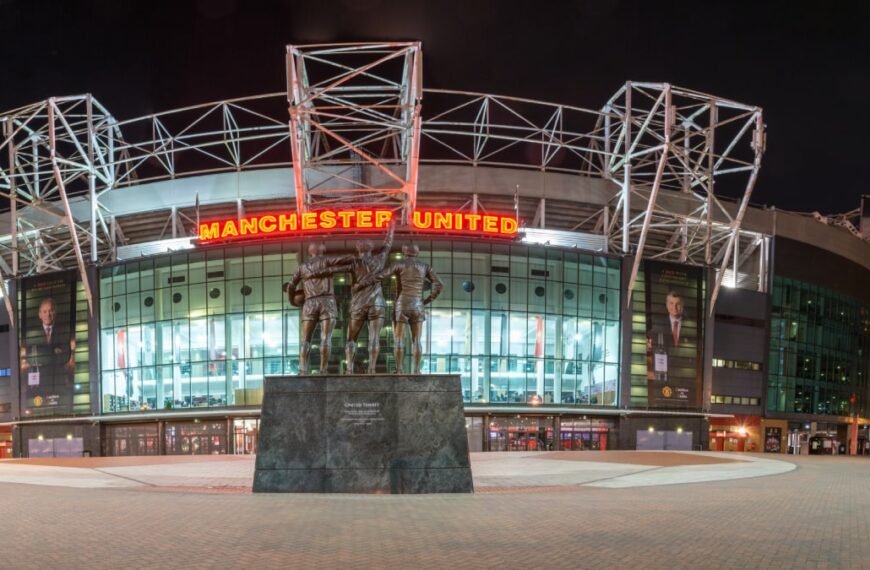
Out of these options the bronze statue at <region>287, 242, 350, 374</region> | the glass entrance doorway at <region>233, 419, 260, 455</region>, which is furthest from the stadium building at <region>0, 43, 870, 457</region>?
the bronze statue at <region>287, 242, 350, 374</region>

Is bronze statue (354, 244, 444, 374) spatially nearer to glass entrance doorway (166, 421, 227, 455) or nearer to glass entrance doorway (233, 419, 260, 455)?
glass entrance doorway (233, 419, 260, 455)

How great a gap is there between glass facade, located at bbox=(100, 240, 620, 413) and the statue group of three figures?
98.2ft

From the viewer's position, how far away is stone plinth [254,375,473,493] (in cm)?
1681

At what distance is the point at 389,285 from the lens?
49156mm

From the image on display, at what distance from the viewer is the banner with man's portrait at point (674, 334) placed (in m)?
54.9

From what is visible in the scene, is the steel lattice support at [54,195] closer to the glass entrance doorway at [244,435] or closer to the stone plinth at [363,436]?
the glass entrance doorway at [244,435]

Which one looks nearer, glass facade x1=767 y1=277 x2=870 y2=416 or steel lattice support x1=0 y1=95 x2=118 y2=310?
steel lattice support x1=0 y1=95 x2=118 y2=310

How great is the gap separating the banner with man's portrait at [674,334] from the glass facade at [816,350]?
31.2 feet

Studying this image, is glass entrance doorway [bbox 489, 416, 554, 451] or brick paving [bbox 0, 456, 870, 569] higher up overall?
brick paving [bbox 0, 456, 870, 569]

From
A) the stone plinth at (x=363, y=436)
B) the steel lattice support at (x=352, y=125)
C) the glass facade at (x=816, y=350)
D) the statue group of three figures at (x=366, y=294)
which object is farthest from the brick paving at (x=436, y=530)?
the glass facade at (x=816, y=350)

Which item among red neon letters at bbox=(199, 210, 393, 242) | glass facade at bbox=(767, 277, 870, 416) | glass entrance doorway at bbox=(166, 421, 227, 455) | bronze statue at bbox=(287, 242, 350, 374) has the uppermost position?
red neon letters at bbox=(199, 210, 393, 242)

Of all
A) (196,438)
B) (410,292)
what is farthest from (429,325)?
(410,292)

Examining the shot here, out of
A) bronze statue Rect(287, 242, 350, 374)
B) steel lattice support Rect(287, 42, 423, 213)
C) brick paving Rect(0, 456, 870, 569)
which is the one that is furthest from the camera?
steel lattice support Rect(287, 42, 423, 213)

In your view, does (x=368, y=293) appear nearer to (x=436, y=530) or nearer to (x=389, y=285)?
(x=436, y=530)
